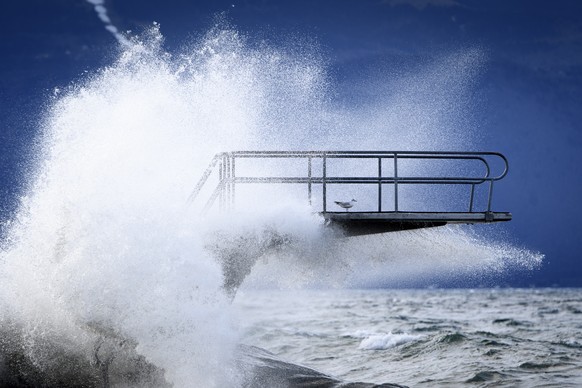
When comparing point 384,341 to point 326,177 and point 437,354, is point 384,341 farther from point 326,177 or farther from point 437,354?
point 326,177

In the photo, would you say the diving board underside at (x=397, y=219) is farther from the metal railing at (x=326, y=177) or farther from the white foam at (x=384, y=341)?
the white foam at (x=384, y=341)

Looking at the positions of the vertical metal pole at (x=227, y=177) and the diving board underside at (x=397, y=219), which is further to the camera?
the vertical metal pole at (x=227, y=177)

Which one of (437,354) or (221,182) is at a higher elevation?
(221,182)

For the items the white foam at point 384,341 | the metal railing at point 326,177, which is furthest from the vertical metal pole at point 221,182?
the white foam at point 384,341

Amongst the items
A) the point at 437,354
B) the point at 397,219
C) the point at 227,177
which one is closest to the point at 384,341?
the point at 437,354

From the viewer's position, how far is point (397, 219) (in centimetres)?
1012

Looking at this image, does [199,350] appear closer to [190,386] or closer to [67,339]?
[190,386]

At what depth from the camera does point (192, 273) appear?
8602mm

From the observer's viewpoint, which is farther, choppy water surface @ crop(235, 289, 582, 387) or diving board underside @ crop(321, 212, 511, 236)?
choppy water surface @ crop(235, 289, 582, 387)

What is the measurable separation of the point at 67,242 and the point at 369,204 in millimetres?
5207

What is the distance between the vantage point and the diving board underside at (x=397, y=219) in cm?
1009

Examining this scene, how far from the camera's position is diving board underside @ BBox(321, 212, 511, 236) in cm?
1009

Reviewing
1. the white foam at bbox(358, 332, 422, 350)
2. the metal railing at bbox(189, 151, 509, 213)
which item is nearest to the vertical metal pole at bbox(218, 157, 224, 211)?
the metal railing at bbox(189, 151, 509, 213)

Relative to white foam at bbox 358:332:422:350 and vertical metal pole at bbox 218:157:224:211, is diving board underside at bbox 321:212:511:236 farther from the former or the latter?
white foam at bbox 358:332:422:350
